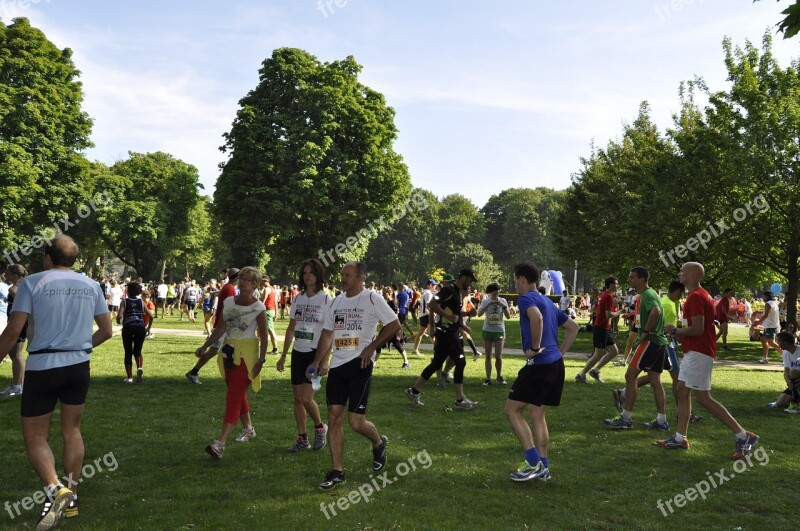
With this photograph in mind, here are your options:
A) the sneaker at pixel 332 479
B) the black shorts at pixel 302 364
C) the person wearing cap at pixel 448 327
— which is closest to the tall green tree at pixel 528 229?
the person wearing cap at pixel 448 327

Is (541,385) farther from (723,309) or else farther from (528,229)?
(528,229)

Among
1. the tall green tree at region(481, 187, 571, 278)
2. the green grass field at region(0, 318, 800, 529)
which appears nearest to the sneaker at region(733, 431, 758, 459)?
the green grass field at region(0, 318, 800, 529)

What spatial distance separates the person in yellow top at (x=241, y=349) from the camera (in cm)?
646

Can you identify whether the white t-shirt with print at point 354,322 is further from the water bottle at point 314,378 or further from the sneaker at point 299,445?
the sneaker at point 299,445

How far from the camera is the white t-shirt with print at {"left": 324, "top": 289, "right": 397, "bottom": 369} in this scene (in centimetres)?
577

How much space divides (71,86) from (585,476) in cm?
3816

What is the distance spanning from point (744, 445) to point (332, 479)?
4.54m

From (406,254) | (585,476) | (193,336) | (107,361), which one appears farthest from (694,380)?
(406,254)

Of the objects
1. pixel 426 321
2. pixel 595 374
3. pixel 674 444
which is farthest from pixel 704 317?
pixel 426 321

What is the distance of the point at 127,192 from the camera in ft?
181

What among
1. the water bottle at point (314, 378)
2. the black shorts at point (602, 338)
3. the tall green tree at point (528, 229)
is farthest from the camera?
the tall green tree at point (528, 229)

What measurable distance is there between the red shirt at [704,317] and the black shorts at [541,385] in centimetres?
201

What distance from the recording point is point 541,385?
5965 mm

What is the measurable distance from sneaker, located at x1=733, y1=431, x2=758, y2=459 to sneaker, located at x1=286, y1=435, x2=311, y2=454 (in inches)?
181
